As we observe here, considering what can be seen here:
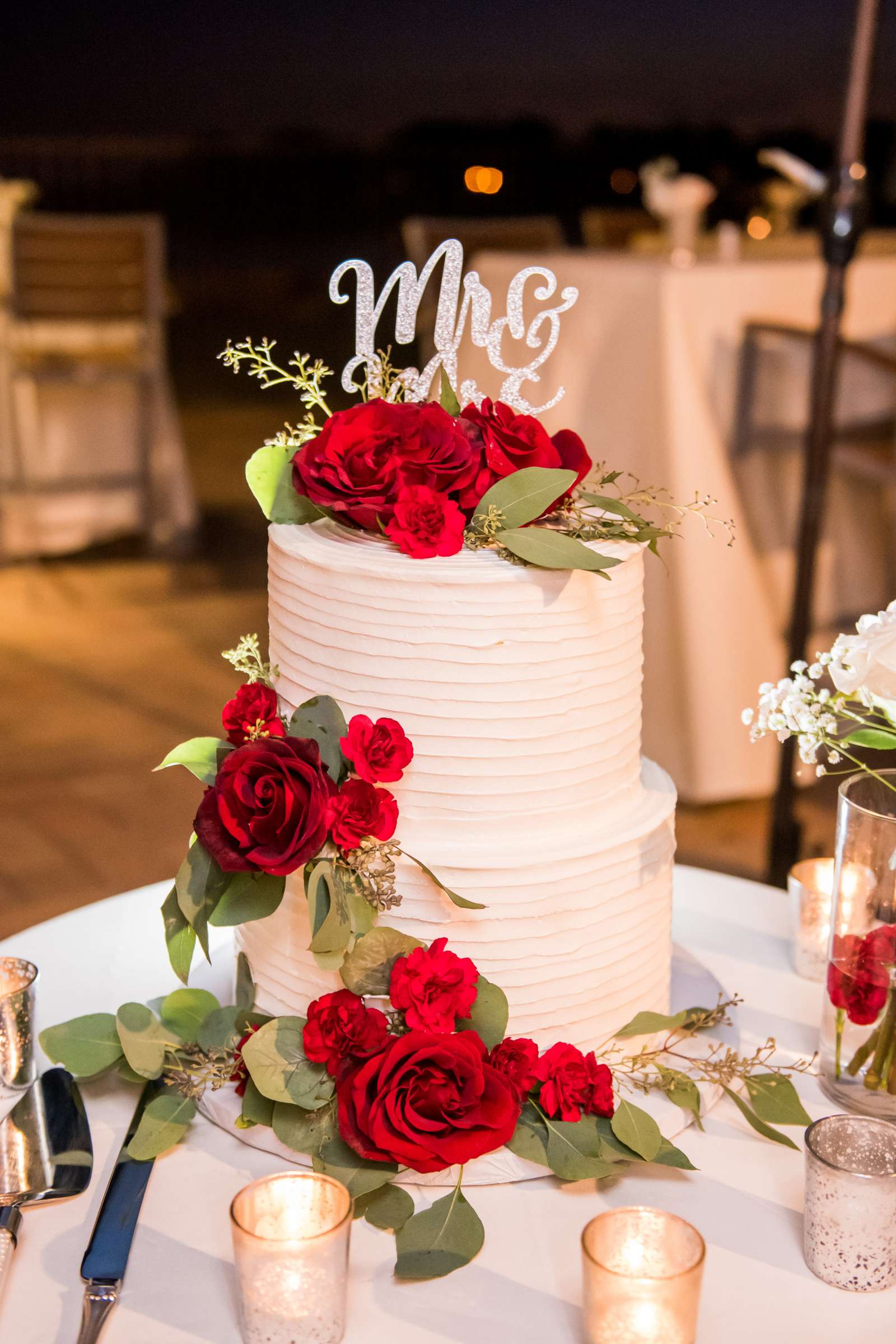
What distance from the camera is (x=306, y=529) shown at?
44.9 inches

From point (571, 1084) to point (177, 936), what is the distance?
Result: 32cm

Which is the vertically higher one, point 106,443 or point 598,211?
point 598,211

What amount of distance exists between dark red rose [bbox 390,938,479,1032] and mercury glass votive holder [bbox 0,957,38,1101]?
309 millimetres

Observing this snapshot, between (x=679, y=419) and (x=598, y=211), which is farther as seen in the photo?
(x=598, y=211)

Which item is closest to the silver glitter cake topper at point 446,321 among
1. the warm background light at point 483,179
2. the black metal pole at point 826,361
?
the black metal pole at point 826,361

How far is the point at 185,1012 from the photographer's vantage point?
1.12m

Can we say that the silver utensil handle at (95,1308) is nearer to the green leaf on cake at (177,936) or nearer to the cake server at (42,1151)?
the cake server at (42,1151)

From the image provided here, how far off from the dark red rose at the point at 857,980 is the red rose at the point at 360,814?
1.28 ft

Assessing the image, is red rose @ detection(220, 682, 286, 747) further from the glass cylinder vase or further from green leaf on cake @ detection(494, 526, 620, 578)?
the glass cylinder vase

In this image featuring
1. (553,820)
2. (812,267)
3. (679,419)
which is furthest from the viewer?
(812,267)

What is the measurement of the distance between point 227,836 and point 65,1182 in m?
0.29

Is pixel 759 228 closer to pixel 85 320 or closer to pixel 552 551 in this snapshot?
pixel 85 320

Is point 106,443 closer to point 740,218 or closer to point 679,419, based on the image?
point 679,419

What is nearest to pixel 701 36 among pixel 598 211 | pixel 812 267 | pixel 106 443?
pixel 598 211
